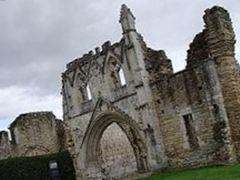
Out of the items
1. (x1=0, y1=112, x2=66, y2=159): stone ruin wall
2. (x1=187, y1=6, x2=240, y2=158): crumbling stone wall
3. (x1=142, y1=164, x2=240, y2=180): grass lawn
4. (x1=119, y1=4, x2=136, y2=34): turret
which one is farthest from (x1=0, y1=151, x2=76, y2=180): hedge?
(x1=187, y1=6, x2=240, y2=158): crumbling stone wall

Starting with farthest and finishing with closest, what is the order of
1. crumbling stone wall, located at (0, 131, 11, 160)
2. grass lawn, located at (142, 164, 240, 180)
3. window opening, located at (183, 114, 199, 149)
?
1. crumbling stone wall, located at (0, 131, 11, 160)
2. window opening, located at (183, 114, 199, 149)
3. grass lawn, located at (142, 164, 240, 180)

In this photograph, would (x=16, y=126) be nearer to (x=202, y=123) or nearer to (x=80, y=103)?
(x=80, y=103)

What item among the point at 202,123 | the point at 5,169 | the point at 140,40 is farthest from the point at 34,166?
the point at 202,123

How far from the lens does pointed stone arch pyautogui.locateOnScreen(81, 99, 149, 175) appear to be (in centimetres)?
2277

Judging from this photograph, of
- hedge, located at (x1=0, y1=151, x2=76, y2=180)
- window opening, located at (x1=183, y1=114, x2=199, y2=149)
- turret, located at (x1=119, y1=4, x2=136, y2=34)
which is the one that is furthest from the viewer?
hedge, located at (x1=0, y1=151, x2=76, y2=180)

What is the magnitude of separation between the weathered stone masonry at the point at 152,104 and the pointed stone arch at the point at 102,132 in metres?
0.05

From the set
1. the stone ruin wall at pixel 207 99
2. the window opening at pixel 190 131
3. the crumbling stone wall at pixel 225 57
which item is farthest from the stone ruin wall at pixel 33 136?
the crumbling stone wall at pixel 225 57

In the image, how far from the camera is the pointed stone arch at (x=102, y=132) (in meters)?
22.8

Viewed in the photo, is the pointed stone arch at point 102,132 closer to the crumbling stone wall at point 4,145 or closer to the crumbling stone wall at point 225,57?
the crumbling stone wall at point 225,57

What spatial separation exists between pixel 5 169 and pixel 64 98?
15.7 ft

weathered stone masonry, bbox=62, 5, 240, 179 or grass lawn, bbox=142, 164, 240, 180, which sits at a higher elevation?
weathered stone masonry, bbox=62, 5, 240, 179

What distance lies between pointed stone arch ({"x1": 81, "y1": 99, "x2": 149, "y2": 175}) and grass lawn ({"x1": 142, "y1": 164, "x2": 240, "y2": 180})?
2.24 meters

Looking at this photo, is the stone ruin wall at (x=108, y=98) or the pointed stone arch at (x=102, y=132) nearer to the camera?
the pointed stone arch at (x=102, y=132)

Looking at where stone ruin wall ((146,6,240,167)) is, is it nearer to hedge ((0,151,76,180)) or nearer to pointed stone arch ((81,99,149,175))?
pointed stone arch ((81,99,149,175))
